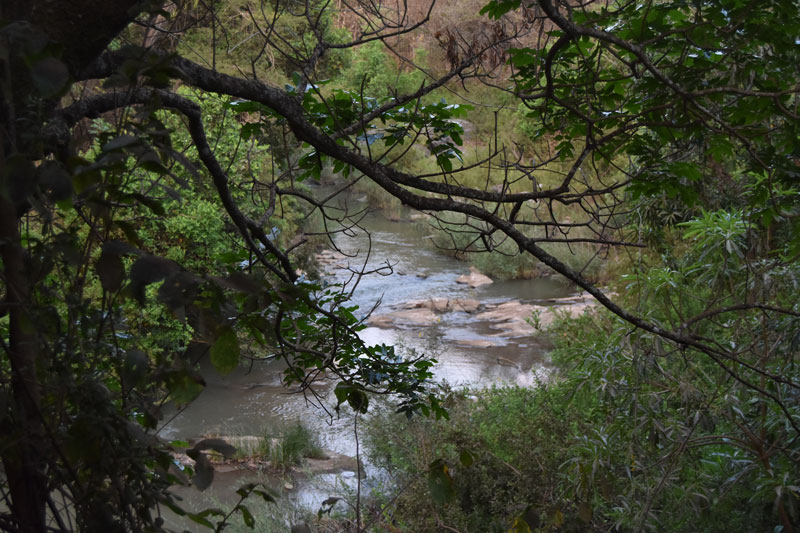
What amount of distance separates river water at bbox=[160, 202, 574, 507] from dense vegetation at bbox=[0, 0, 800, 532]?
110cm

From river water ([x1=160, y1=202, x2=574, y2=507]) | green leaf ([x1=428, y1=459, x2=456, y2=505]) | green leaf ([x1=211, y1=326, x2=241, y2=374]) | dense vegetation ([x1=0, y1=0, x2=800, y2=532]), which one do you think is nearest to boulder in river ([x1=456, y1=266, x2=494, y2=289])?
river water ([x1=160, y1=202, x2=574, y2=507])

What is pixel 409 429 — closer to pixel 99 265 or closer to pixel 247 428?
pixel 247 428

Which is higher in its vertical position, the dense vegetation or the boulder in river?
the dense vegetation

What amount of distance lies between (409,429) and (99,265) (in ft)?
14.1

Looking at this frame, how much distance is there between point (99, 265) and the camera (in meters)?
0.69

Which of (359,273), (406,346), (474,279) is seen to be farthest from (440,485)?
(474,279)

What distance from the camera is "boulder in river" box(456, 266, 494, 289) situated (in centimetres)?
1062

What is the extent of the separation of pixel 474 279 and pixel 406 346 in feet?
12.2

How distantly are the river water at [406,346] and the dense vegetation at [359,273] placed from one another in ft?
3.61

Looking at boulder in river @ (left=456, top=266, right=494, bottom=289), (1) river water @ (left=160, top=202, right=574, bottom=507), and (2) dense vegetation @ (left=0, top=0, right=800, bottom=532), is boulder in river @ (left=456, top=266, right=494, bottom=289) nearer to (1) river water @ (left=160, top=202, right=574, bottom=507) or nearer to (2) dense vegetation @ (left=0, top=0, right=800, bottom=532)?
(1) river water @ (left=160, top=202, right=574, bottom=507)

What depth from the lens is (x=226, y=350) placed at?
85cm

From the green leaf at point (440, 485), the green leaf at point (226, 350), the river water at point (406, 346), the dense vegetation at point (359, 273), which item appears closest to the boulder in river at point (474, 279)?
the river water at point (406, 346)

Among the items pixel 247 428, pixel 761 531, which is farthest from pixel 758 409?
pixel 247 428

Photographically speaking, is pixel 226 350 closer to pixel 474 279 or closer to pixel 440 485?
pixel 440 485
